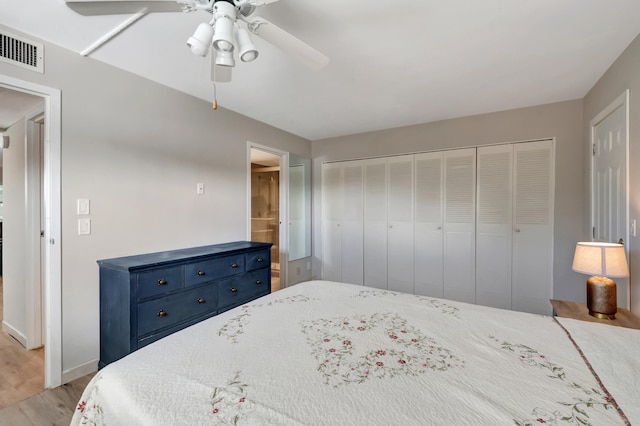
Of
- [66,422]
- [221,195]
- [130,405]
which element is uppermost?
[221,195]

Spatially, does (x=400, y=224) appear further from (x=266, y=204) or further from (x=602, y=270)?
(x=266, y=204)

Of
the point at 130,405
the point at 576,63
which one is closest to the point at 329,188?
the point at 576,63

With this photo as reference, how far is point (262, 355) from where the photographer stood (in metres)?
1.06

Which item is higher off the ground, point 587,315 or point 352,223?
point 352,223

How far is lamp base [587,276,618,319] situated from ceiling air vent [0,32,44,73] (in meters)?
3.91

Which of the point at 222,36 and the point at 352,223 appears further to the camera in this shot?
the point at 352,223

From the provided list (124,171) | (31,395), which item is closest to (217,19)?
(124,171)

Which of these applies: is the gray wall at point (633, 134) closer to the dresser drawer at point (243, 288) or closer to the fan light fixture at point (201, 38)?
the fan light fixture at point (201, 38)

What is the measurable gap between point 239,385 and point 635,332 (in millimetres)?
1677

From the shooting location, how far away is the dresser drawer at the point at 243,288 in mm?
2656

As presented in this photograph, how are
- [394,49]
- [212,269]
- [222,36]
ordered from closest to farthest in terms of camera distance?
[222,36], [394,49], [212,269]

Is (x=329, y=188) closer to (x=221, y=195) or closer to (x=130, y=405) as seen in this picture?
(x=221, y=195)

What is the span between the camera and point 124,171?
93.4 inches

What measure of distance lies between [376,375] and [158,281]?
183 centimetres
